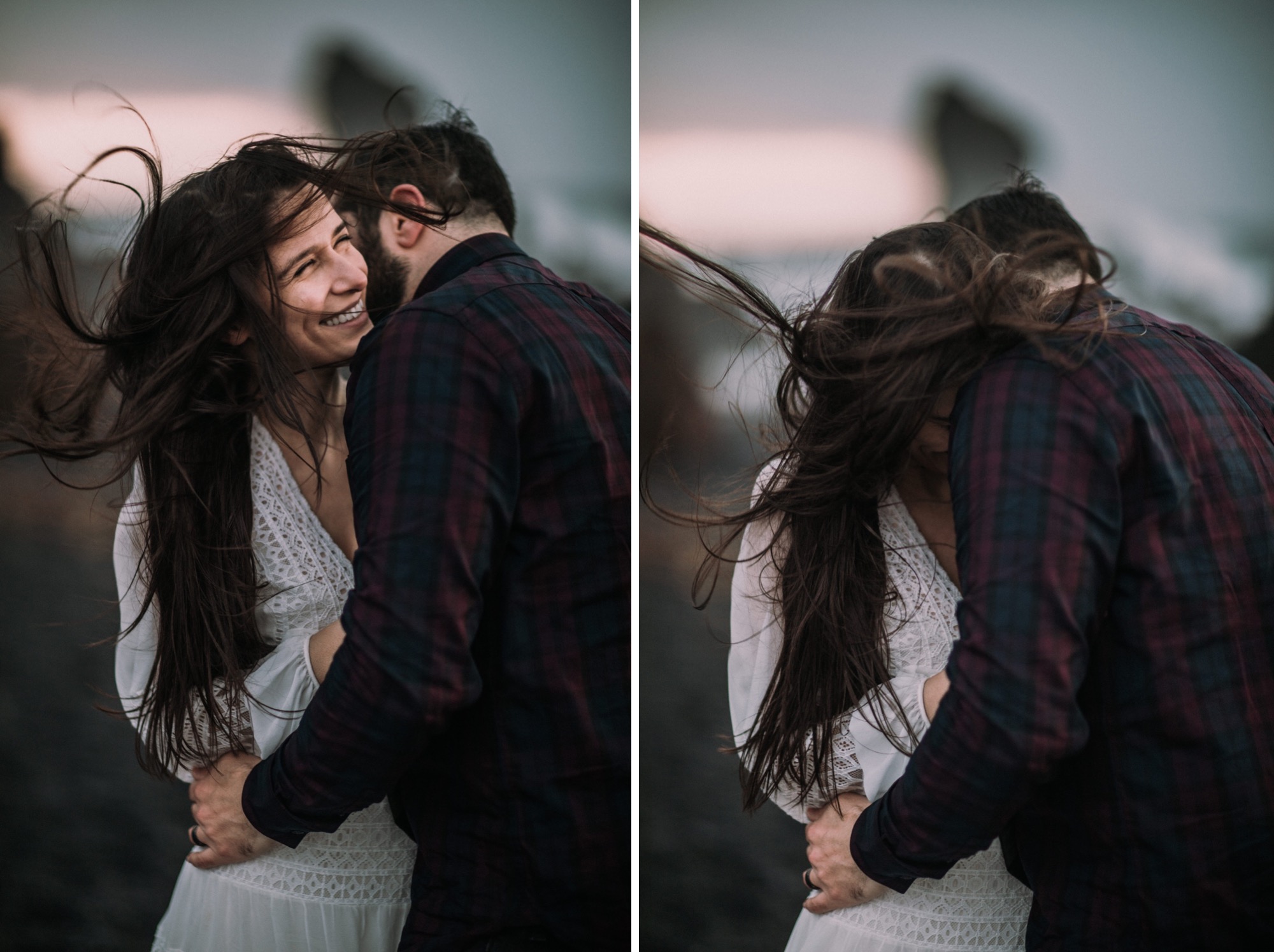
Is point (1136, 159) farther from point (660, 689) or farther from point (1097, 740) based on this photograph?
point (660, 689)

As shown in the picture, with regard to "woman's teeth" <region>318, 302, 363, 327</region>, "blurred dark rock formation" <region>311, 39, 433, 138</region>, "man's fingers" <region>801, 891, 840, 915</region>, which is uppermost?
"blurred dark rock formation" <region>311, 39, 433, 138</region>

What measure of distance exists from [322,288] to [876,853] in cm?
117

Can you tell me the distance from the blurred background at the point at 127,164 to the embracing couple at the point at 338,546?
0.17 feet

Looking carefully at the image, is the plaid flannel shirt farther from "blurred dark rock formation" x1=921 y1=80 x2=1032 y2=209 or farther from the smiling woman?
the smiling woman

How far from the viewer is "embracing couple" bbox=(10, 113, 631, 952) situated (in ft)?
4.93

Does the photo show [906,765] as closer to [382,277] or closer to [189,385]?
[382,277]

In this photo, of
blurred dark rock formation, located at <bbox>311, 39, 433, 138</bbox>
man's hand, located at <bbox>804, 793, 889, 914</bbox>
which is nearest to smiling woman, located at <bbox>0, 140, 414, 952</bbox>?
blurred dark rock formation, located at <bbox>311, 39, 433, 138</bbox>

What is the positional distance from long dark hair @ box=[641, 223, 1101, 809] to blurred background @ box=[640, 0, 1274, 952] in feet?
0.15

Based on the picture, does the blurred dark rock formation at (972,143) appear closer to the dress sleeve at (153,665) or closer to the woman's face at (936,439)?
the woman's face at (936,439)

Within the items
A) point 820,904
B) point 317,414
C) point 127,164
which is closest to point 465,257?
point 317,414

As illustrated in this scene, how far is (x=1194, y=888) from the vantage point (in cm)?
143

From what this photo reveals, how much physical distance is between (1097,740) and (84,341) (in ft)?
5.20

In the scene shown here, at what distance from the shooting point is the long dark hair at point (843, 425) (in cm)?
150

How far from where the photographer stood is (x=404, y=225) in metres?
1.68
